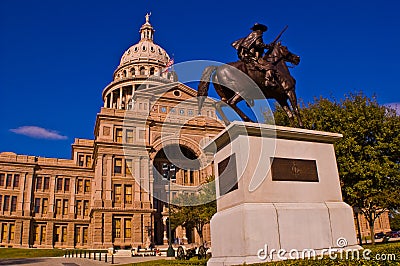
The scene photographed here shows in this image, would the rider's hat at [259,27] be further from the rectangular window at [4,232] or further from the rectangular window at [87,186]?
the rectangular window at [87,186]

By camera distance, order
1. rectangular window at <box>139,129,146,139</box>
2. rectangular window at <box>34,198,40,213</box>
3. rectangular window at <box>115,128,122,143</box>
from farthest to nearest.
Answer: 1. rectangular window at <box>34,198,40,213</box>
2. rectangular window at <box>139,129,146,139</box>
3. rectangular window at <box>115,128,122,143</box>

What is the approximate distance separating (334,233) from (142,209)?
138 ft

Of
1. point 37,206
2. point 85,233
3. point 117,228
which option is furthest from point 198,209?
point 37,206

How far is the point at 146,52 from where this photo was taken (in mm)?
89750

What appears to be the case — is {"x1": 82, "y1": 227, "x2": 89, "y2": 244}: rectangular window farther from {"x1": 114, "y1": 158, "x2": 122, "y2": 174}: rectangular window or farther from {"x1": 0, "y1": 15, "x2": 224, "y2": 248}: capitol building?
{"x1": 114, "y1": 158, "x2": 122, "y2": 174}: rectangular window

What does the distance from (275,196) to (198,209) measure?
32587 mm

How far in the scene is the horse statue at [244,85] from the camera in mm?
9938

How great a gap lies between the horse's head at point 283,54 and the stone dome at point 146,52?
7912cm

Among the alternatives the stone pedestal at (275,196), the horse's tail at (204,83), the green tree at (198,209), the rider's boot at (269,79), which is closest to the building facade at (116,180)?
the green tree at (198,209)

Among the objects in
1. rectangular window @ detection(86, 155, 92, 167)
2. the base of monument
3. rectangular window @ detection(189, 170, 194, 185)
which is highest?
rectangular window @ detection(86, 155, 92, 167)

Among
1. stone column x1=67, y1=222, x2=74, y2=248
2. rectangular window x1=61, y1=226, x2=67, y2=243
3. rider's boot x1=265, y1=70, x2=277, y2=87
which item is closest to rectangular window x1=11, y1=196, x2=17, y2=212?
rectangular window x1=61, y1=226, x2=67, y2=243

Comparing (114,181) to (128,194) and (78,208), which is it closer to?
(128,194)

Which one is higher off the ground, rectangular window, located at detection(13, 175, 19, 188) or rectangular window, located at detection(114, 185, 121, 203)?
rectangular window, located at detection(13, 175, 19, 188)

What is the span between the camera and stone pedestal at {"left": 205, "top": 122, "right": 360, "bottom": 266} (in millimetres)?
7879
